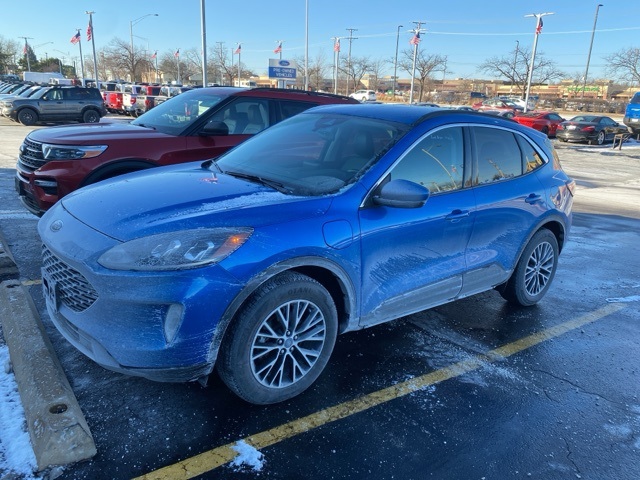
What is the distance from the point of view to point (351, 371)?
3508mm

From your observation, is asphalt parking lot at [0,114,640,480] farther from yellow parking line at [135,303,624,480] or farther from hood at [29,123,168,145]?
hood at [29,123,168,145]

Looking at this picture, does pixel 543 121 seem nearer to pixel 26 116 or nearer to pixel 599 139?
pixel 599 139

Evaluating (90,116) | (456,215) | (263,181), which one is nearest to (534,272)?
(456,215)

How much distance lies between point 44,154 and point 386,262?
12.8 ft

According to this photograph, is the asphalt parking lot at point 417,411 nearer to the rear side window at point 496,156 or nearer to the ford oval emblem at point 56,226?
the ford oval emblem at point 56,226

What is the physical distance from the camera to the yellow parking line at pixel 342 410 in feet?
8.23

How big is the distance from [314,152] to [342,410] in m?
1.94

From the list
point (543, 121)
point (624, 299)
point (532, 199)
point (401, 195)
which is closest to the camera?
point (401, 195)

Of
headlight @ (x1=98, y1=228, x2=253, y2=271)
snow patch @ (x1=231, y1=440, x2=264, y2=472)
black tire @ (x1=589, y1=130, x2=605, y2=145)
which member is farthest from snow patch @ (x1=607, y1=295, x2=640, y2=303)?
black tire @ (x1=589, y1=130, x2=605, y2=145)

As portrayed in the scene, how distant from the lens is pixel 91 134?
5516mm

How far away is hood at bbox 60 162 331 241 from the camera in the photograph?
2.73 m

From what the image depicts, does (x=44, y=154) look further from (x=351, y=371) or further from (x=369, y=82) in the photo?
(x=369, y=82)

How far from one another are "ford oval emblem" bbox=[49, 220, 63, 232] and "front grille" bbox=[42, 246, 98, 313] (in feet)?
0.44

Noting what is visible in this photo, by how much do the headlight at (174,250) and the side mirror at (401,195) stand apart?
100cm
